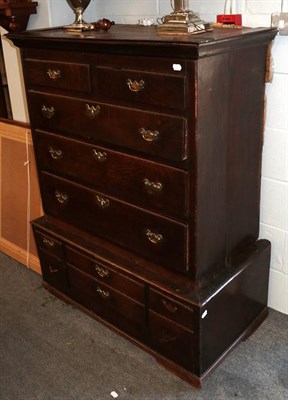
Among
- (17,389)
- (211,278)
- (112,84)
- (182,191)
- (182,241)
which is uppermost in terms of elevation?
(112,84)

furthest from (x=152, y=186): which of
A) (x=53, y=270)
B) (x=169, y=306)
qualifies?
(x=53, y=270)

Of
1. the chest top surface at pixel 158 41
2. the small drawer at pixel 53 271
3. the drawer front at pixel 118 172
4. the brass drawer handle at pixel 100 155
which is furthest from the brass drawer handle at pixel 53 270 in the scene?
the chest top surface at pixel 158 41

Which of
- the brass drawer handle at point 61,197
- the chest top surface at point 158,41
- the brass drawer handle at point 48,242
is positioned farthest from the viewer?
the brass drawer handle at point 48,242

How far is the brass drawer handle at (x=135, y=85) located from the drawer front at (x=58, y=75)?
21 centimetres

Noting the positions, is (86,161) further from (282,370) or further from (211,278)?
(282,370)

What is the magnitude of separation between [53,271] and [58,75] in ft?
3.32

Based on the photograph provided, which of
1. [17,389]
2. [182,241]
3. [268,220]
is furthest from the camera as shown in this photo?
[268,220]

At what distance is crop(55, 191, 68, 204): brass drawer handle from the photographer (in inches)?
80.8

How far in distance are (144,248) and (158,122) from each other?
545mm

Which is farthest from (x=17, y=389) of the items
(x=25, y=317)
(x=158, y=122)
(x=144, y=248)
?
(x=158, y=122)

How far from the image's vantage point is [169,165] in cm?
153

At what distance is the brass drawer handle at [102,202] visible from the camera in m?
1.84

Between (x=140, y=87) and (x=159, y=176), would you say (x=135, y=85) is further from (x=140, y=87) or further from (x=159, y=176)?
(x=159, y=176)

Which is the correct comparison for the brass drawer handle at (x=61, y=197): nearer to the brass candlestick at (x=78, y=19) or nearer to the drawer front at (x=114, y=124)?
the drawer front at (x=114, y=124)
